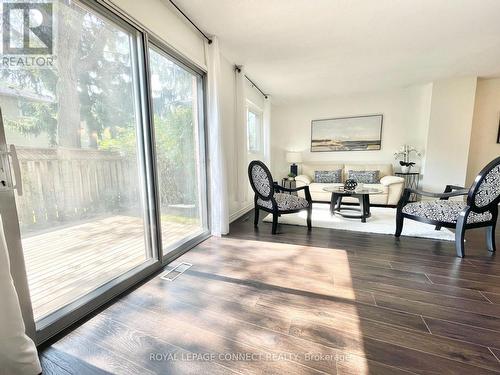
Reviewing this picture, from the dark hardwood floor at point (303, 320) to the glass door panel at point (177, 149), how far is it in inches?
20.2

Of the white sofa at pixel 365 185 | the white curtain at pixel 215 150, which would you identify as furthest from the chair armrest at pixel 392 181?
the white curtain at pixel 215 150

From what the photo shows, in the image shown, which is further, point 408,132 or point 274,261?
point 408,132

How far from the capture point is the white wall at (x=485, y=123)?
4.10 metres

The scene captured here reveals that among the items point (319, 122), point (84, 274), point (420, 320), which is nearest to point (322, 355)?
point (420, 320)

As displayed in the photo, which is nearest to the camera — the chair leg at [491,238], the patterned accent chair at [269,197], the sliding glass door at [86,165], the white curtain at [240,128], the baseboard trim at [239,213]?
the sliding glass door at [86,165]

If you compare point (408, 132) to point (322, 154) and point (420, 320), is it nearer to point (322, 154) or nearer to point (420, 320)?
point (322, 154)

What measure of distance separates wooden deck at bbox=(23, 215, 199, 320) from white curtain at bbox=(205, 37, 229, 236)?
3.20ft

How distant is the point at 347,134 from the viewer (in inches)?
201

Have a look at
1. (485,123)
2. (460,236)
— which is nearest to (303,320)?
(460,236)

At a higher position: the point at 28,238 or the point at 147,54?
the point at 147,54

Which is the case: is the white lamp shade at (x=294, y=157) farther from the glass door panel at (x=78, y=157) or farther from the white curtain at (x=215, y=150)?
the glass door panel at (x=78, y=157)

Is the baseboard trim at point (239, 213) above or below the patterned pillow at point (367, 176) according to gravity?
below

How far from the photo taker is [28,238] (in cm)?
126

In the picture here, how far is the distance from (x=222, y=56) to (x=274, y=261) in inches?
109
